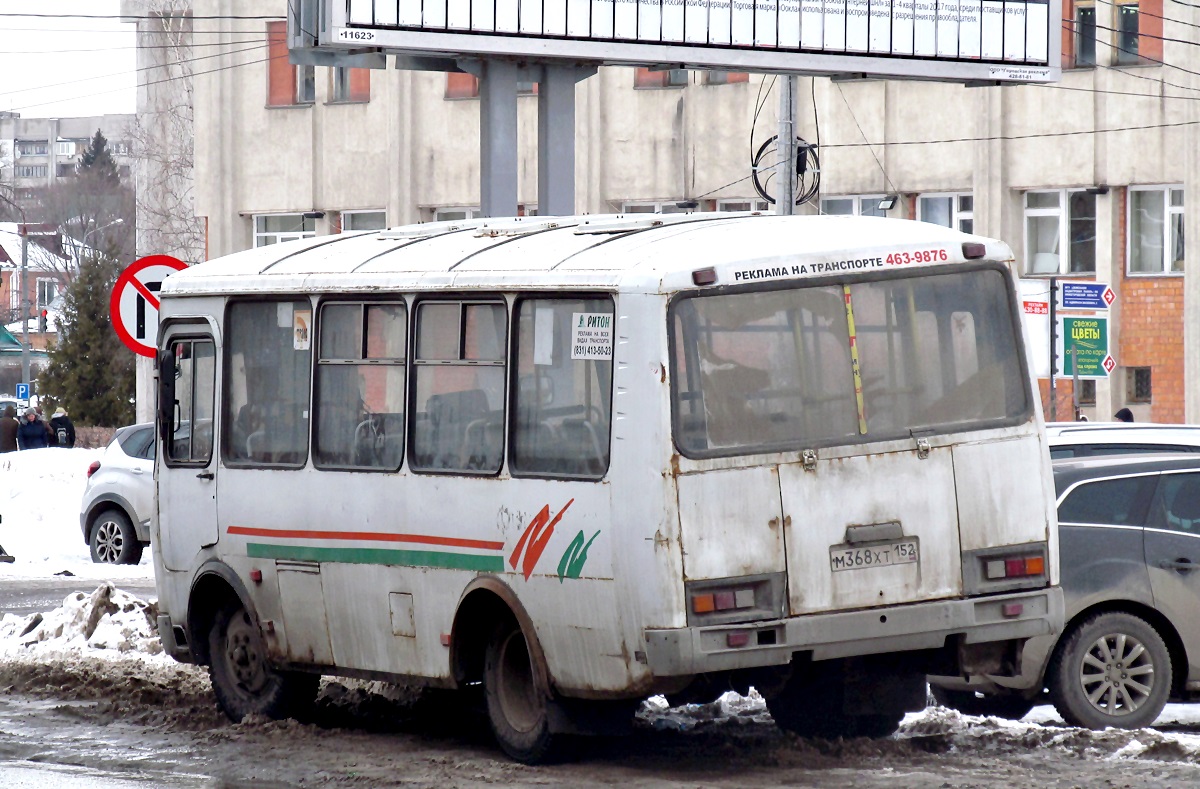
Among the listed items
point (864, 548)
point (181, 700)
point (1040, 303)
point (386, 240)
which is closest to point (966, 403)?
point (864, 548)

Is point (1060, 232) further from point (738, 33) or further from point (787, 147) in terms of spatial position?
point (738, 33)

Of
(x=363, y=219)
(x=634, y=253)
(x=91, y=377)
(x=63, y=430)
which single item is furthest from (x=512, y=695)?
(x=91, y=377)

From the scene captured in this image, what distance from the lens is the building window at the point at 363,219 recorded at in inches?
1667

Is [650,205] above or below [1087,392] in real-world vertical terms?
above

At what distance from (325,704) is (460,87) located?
2959cm

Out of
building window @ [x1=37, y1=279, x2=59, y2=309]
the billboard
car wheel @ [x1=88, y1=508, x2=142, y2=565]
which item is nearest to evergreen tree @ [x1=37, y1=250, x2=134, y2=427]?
car wheel @ [x1=88, y1=508, x2=142, y2=565]

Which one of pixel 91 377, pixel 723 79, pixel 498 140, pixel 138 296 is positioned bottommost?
pixel 138 296

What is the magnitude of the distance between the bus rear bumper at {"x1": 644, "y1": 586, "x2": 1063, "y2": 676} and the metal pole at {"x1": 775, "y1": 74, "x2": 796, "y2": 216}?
694 inches

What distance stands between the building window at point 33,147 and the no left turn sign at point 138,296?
17966cm

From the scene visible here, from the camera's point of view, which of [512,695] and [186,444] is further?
[186,444]

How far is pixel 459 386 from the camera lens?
397 inches

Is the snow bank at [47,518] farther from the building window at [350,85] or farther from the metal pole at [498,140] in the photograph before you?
the building window at [350,85]

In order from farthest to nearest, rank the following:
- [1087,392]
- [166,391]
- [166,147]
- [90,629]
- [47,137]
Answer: [47,137] → [166,147] → [1087,392] → [90,629] → [166,391]

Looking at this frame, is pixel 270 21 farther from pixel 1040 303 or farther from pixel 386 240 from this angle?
pixel 386 240
